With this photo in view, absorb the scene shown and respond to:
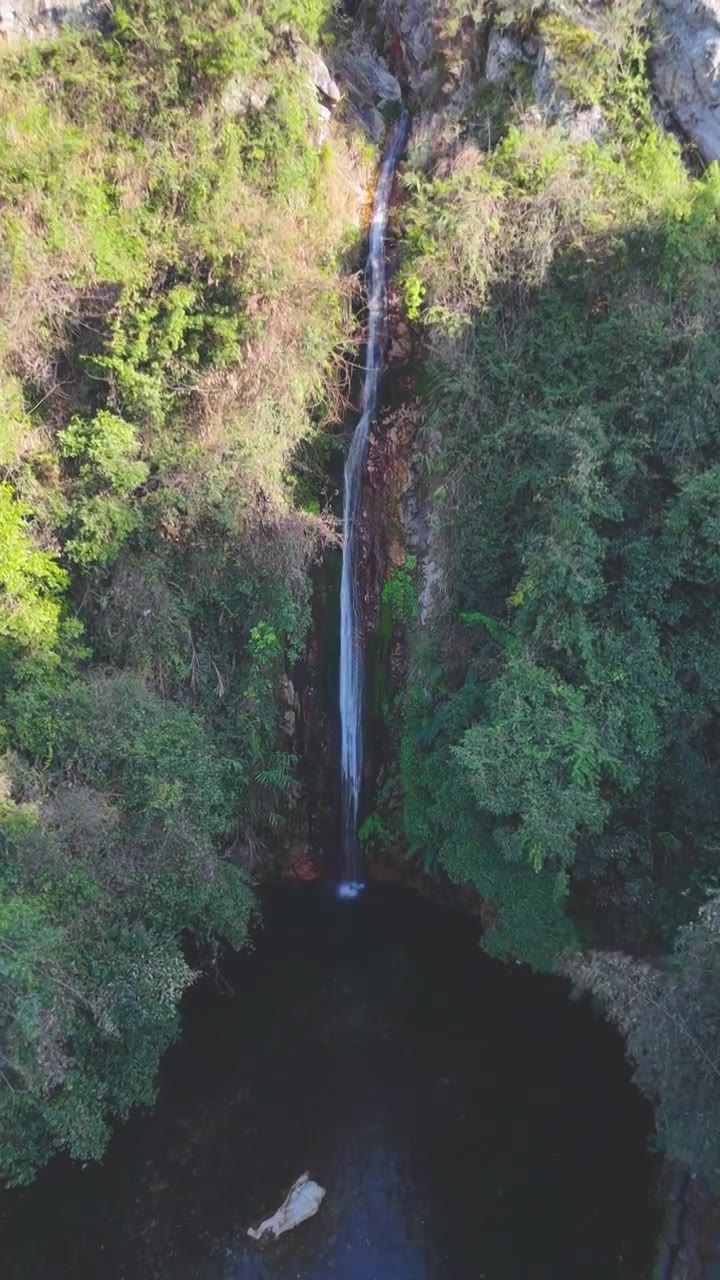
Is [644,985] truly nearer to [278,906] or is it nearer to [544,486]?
[544,486]

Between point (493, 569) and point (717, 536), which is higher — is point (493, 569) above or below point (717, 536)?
below

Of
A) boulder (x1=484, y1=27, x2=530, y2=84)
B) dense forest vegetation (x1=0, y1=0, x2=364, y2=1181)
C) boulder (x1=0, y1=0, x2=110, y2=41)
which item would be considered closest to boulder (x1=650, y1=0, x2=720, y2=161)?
boulder (x1=484, y1=27, x2=530, y2=84)

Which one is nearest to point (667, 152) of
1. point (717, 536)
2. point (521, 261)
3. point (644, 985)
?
point (521, 261)

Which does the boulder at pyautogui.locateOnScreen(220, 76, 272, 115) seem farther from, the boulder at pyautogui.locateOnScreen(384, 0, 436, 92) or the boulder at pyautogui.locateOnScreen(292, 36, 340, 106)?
the boulder at pyautogui.locateOnScreen(384, 0, 436, 92)

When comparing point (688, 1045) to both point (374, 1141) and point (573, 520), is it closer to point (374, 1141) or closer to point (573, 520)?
point (374, 1141)

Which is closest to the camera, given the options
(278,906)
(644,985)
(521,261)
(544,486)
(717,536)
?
(644,985)
